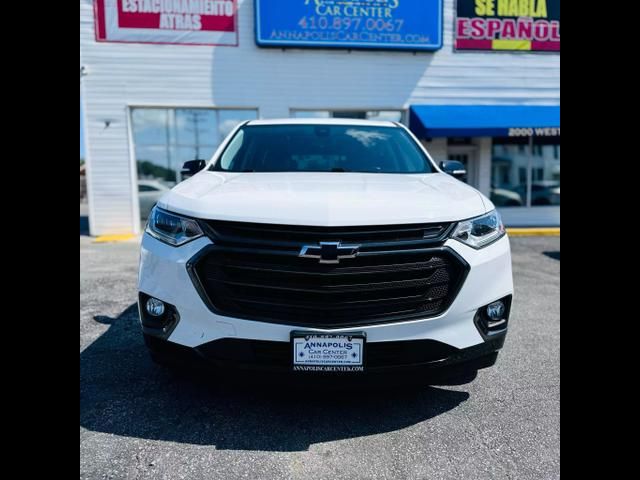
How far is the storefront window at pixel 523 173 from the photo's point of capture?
36.4 feet

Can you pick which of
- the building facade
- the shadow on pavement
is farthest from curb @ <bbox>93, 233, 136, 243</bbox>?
the shadow on pavement

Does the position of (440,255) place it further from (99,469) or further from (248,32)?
(248,32)

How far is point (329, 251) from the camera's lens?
193 centimetres

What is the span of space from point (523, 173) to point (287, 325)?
11079 mm

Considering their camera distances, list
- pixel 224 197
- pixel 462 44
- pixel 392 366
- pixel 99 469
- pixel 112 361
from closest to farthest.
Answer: pixel 99 469
pixel 392 366
pixel 224 197
pixel 112 361
pixel 462 44

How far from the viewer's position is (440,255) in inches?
79.8

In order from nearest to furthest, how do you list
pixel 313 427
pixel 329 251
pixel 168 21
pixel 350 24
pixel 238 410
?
pixel 329 251, pixel 313 427, pixel 238 410, pixel 168 21, pixel 350 24

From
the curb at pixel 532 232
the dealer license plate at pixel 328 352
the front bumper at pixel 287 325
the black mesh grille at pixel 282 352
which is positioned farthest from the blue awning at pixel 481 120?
the dealer license plate at pixel 328 352

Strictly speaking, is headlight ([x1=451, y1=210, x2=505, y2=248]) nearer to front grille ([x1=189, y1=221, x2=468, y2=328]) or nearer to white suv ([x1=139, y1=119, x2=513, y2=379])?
white suv ([x1=139, y1=119, x2=513, y2=379])

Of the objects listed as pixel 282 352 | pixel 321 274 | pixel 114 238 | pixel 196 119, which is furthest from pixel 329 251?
pixel 196 119

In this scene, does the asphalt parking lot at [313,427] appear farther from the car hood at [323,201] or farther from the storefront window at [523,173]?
the storefront window at [523,173]

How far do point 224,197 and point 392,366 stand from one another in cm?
120

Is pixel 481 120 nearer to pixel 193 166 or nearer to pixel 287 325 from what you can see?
pixel 193 166
